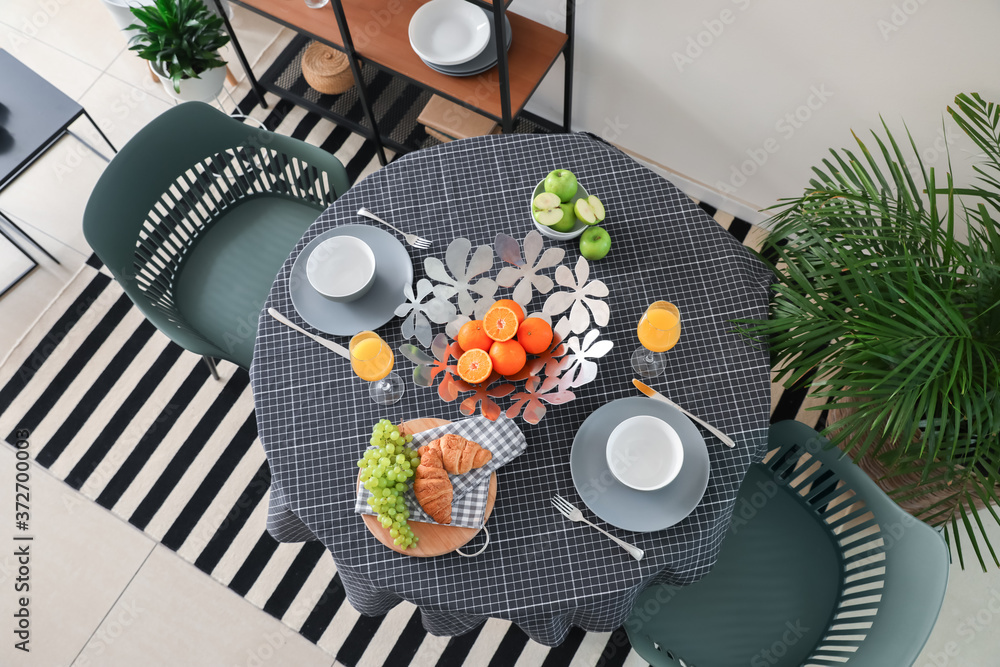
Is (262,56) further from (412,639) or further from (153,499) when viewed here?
(412,639)

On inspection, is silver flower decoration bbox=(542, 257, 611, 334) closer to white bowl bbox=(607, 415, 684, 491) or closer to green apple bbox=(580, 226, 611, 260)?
green apple bbox=(580, 226, 611, 260)

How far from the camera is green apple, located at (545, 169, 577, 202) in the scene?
163 cm

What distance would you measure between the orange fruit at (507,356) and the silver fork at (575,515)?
0.30 m

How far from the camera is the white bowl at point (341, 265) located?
1693 mm

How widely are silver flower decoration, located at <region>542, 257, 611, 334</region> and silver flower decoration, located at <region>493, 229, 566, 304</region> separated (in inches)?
1.3

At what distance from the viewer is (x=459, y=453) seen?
4.97ft

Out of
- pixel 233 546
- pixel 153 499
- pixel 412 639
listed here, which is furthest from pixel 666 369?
pixel 153 499

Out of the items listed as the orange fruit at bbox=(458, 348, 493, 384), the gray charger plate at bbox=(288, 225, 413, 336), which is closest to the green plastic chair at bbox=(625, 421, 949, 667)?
the orange fruit at bbox=(458, 348, 493, 384)

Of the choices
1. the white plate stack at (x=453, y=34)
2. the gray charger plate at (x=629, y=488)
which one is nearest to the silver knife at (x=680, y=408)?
the gray charger plate at (x=629, y=488)

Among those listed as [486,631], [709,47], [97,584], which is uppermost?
[709,47]

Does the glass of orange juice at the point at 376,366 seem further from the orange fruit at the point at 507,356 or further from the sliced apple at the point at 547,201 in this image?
the sliced apple at the point at 547,201

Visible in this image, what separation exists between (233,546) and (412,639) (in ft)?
2.34

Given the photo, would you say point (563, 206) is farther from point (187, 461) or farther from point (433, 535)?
point (187, 461)

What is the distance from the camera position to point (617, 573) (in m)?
1.48
